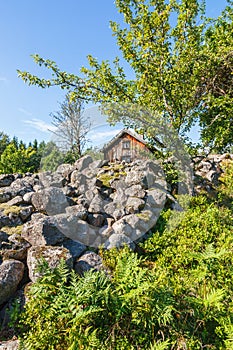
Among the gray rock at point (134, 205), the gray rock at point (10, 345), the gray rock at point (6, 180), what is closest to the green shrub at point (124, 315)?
the gray rock at point (10, 345)

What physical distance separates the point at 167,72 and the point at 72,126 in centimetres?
308

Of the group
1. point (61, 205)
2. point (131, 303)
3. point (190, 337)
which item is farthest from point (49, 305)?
point (61, 205)

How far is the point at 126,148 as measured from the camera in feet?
26.8

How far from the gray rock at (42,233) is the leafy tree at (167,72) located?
3.86 meters

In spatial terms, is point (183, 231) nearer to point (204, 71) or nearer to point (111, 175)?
point (111, 175)

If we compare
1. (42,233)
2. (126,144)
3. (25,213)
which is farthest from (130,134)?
(42,233)

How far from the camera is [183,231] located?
4.86 metres

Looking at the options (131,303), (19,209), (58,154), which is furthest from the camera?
(58,154)

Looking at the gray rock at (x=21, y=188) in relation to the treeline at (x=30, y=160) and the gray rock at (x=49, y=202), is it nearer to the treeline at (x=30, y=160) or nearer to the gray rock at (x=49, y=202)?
the gray rock at (x=49, y=202)

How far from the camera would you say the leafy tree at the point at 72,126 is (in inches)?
270

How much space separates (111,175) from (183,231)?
2942mm

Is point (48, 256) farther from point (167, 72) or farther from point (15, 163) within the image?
point (15, 163)

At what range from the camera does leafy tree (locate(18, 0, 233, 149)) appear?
6211 millimetres

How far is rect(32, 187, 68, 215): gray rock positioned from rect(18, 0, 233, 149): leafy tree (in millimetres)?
2899
